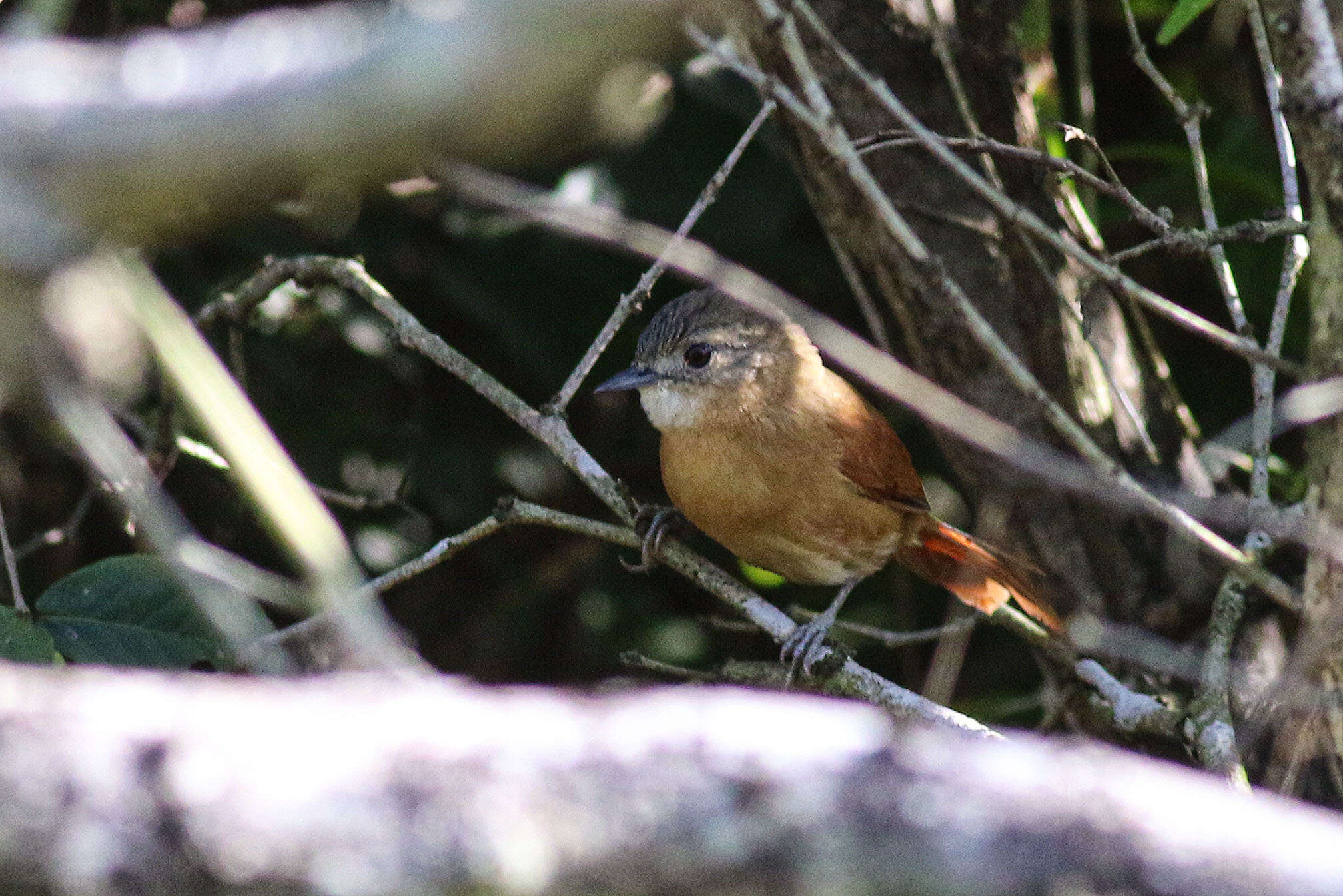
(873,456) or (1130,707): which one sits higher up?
(873,456)

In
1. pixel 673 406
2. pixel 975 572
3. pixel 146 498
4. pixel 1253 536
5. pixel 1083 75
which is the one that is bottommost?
pixel 975 572

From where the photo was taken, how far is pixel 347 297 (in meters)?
4.30

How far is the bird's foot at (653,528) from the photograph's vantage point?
336cm

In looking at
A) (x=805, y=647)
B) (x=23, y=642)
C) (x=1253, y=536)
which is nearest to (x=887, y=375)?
(x=805, y=647)

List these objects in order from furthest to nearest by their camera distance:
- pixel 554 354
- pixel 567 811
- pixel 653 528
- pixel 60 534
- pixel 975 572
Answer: pixel 554 354 < pixel 975 572 < pixel 60 534 < pixel 653 528 < pixel 567 811

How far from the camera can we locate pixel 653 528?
3.51 m

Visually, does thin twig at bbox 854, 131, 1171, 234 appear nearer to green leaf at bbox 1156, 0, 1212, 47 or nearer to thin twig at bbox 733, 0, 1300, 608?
thin twig at bbox 733, 0, 1300, 608

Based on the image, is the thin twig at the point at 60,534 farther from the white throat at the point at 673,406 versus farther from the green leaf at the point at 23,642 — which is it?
the white throat at the point at 673,406

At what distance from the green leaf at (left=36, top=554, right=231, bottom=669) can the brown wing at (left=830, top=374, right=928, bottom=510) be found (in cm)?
189

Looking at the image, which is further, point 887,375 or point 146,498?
point 887,375

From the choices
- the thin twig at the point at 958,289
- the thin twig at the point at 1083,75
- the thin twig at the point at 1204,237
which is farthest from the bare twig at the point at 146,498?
the thin twig at the point at 1083,75

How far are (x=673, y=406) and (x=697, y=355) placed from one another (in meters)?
0.19

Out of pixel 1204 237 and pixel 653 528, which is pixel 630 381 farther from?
pixel 1204 237

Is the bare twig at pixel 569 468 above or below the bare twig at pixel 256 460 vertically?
below
